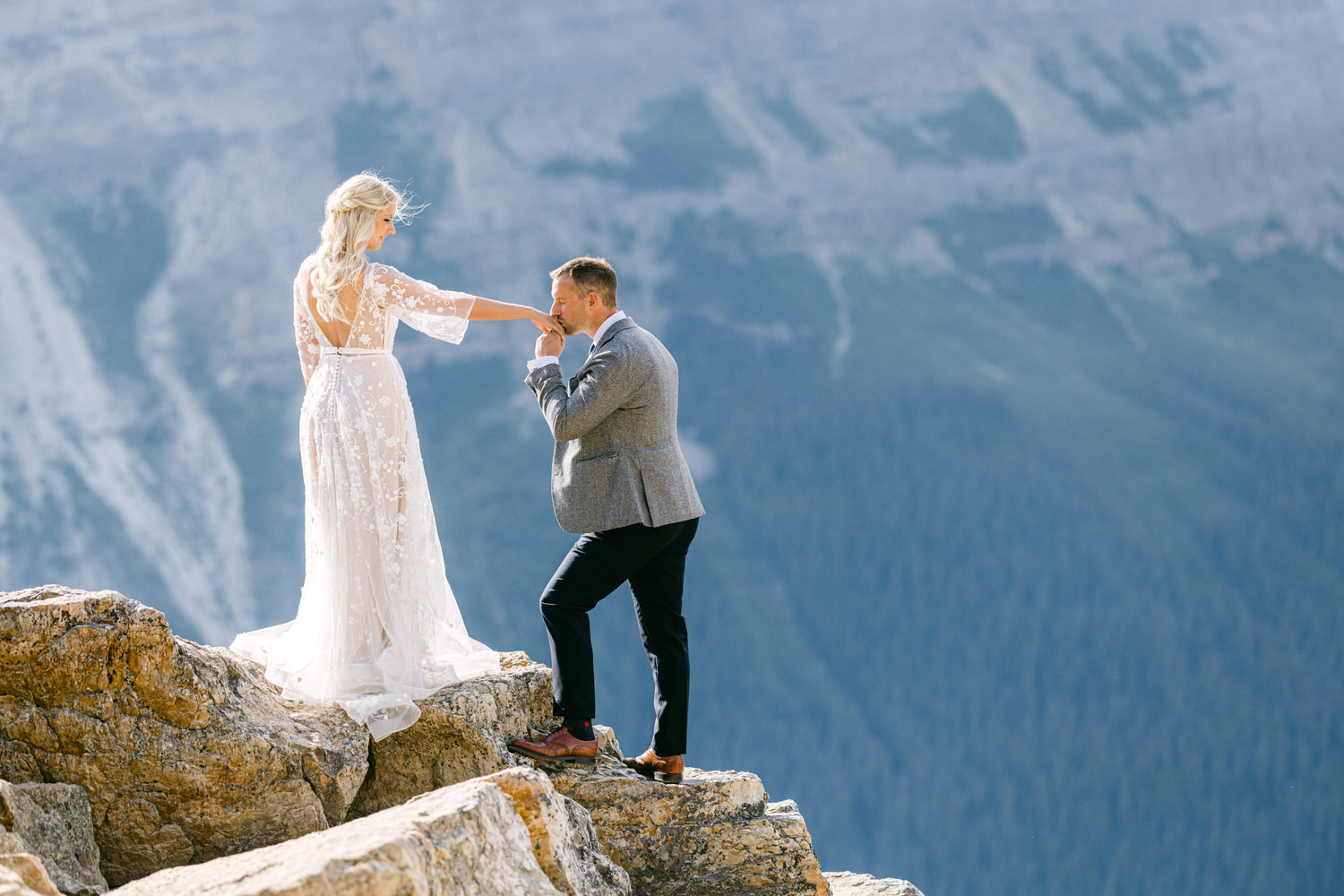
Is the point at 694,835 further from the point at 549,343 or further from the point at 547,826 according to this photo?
the point at 549,343

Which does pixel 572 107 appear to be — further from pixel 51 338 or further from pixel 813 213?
pixel 51 338

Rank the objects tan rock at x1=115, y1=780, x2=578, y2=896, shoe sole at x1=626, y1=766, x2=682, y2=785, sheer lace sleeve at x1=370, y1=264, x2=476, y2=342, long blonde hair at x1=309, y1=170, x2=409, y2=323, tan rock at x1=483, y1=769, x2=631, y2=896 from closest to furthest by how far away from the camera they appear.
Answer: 1. tan rock at x1=115, y1=780, x2=578, y2=896
2. tan rock at x1=483, y1=769, x2=631, y2=896
3. long blonde hair at x1=309, y1=170, x2=409, y2=323
4. sheer lace sleeve at x1=370, y1=264, x2=476, y2=342
5. shoe sole at x1=626, y1=766, x2=682, y2=785

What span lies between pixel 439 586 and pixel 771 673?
39.8 metres

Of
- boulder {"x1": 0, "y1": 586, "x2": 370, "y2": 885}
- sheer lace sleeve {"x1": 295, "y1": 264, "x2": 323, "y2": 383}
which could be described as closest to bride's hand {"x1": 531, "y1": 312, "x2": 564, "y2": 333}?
sheer lace sleeve {"x1": 295, "y1": 264, "x2": 323, "y2": 383}

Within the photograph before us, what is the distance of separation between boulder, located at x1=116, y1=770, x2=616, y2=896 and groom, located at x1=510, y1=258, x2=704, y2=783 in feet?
3.94

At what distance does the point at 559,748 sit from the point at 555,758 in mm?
42

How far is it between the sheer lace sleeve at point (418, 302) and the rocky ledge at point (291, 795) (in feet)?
4.44

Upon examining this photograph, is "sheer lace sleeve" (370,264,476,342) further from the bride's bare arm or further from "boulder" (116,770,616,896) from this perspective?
"boulder" (116,770,616,896)

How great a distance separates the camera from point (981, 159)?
194 feet

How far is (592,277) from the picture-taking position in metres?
4.23

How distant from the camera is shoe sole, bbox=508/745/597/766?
4.46 meters

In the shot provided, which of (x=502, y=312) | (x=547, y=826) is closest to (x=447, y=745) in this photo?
(x=547, y=826)

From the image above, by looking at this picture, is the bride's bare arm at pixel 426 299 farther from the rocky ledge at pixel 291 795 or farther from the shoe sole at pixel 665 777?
the shoe sole at pixel 665 777

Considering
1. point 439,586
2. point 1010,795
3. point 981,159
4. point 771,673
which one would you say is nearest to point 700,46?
point 981,159
